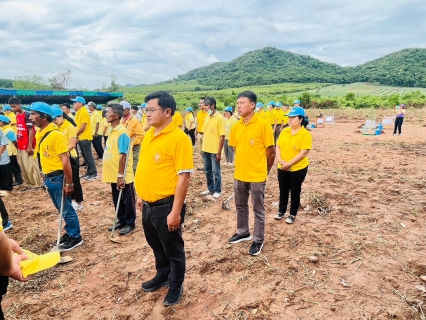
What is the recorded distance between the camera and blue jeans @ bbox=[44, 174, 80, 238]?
3629 millimetres

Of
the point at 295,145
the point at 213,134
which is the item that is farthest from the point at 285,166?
the point at 213,134

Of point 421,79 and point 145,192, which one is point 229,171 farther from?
point 421,79

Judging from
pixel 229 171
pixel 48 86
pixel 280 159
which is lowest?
pixel 229 171

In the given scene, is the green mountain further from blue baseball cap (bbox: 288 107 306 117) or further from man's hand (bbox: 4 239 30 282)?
man's hand (bbox: 4 239 30 282)

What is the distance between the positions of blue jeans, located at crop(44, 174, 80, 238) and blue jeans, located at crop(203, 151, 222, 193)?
2.73 metres

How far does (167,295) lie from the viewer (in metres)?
2.75

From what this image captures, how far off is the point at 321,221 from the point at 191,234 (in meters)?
2.19

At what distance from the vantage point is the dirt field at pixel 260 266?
2.70 metres

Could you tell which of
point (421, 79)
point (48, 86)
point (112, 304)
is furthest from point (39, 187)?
point (421, 79)

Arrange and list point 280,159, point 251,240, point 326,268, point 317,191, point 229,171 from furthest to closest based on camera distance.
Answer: point 229,171 < point 317,191 < point 280,159 < point 251,240 < point 326,268

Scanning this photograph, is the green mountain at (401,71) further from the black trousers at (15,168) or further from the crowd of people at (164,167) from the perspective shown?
the black trousers at (15,168)

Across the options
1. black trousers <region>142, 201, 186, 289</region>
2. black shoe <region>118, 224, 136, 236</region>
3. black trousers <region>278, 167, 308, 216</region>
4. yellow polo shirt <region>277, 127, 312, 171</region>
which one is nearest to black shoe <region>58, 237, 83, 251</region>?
black shoe <region>118, 224, 136, 236</region>

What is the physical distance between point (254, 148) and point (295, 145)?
3.15 ft

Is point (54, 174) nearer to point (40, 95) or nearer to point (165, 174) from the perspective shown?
point (165, 174)
